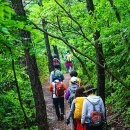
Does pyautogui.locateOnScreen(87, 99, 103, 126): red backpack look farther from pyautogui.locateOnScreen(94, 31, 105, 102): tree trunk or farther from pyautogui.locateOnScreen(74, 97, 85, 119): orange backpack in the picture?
pyautogui.locateOnScreen(94, 31, 105, 102): tree trunk

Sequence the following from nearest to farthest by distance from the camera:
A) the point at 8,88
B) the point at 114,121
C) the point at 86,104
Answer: the point at 86,104, the point at 114,121, the point at 8,88

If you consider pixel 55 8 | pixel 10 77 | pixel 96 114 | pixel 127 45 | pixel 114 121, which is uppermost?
pixel 55 8

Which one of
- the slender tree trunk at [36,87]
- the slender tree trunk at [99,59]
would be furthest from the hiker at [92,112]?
the slender tree trunk at [36,87]

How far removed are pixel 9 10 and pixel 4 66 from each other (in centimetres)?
784

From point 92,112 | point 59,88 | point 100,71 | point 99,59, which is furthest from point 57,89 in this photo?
point 92,112

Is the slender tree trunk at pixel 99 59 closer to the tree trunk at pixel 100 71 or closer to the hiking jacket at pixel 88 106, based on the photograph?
the tree trunk at pixel 100 71

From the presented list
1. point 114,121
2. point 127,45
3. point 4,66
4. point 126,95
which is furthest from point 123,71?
point 4,66

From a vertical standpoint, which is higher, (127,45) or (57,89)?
(127,45)

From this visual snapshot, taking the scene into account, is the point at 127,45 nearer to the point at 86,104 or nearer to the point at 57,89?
the point at 86,104

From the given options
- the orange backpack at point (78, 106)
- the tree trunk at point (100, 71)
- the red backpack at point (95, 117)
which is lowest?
the red backpack at point (95, 117)

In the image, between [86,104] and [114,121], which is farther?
[114,121]

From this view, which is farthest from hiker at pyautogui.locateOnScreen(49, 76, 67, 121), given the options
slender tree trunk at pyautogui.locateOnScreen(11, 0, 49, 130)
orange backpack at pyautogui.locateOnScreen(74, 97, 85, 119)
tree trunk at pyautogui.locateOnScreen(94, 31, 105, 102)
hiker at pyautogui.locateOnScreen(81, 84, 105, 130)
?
hiker at pyautogui.locateOnScreen(81, 84, 105, 130)

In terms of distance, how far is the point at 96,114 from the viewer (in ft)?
23.7

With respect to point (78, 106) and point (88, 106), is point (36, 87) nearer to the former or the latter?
point (78, 106)
